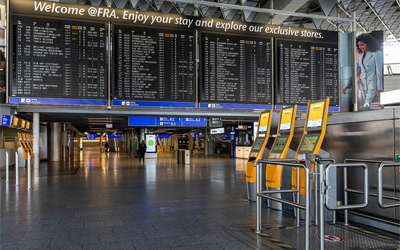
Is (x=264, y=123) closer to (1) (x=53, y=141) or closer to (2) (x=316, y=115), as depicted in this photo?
(2) (x=316, y=115)

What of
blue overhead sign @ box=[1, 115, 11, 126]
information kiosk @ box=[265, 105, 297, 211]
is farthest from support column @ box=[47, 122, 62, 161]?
information kiosk @ box=[265, 105, 297, 211]

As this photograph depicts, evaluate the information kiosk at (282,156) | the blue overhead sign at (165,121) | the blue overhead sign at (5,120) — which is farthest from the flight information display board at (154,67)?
the blue overhead sign at (5,120)

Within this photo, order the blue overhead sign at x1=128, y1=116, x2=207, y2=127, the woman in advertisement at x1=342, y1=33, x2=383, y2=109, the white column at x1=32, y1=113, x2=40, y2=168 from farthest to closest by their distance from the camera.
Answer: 1. the blue overhead sign at x1=128, y1=116, x2=207, y2=127
2. the white column at x1=32, y1=113, x2=40, y2=168
3. the woman in advertisement at x1=342, y1=33, x2=383, y2=109

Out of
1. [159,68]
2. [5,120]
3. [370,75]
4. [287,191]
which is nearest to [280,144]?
[287,191]

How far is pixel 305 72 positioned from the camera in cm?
870

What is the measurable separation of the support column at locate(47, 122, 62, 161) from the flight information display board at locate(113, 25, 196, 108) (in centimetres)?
1696

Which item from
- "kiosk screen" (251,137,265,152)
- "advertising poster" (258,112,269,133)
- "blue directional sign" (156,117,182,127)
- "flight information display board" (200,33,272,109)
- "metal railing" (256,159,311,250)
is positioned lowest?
"metal railing" (256,159,311,250)

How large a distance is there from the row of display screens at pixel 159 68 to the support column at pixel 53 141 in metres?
16.7

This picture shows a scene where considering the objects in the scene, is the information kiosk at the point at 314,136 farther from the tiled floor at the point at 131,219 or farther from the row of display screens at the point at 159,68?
the row of display screens at the point at 159,68

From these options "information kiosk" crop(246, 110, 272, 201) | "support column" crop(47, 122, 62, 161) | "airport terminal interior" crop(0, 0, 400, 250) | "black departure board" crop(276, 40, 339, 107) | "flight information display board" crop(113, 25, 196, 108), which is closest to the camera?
"airport terminal interior" crop(0, 0, 400, 250)

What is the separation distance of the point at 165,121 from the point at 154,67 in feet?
21.1

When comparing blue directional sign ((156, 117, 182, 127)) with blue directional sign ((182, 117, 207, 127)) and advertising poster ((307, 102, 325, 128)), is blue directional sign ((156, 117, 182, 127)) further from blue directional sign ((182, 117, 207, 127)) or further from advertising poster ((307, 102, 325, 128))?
advertising poster ((307, 102, 325, 128))

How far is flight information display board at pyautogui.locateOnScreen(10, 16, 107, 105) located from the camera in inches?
275

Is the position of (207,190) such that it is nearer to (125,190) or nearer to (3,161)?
(125,190)
